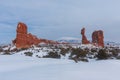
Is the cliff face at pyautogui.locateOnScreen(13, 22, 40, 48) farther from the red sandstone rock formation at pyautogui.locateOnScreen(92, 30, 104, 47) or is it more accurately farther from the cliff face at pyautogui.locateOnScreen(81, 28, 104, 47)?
the red sandstone rock formation at pyautogui.locateOnScreen(92, 30, 104, 47)

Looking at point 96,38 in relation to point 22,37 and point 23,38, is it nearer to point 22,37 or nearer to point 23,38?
point 23,38

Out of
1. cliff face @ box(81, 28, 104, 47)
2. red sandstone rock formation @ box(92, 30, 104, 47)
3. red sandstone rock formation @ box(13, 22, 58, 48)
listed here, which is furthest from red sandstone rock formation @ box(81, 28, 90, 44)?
red sandstone rock formation @ box(13, 22, 58, 48)

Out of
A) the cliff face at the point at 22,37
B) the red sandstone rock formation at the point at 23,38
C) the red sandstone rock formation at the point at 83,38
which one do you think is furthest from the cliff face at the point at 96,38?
the cliff face at the point at 22,37

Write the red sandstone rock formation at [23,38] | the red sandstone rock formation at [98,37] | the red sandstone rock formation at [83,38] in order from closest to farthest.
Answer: the red sandstone rock formation at [23,38]
the red sandstone rock formation at [83,38]
the red sandstone rock formation at [98,37]

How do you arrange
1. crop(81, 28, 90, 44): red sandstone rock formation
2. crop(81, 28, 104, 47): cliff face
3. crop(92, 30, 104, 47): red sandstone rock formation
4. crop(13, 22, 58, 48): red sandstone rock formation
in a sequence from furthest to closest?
crop(92, 30, 104, 47): red sandstone rock formation
crop(81, 28, 104, 47): cliff face
crop(81, 28, 90, 44): red sandstone rock formation
crop(13, 22, 58, 48): red sandstone rock formation

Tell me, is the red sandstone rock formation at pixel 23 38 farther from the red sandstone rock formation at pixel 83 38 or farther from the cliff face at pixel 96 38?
the cliff face at pixel 96 38

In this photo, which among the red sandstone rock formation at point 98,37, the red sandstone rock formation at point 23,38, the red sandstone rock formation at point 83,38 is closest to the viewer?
the red sandstone rock formation at point 23,38

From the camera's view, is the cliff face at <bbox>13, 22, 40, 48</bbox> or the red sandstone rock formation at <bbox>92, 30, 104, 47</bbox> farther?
the red sandstone rock formation at <bbox>92, 30, 104, 47</bbox>

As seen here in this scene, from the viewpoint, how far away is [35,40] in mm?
82188

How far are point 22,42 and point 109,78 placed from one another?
6523cm

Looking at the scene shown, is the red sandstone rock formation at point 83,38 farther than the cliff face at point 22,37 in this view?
Yes

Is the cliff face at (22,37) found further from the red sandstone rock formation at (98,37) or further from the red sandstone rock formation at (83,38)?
the red sandstone rock formation at (98,37)

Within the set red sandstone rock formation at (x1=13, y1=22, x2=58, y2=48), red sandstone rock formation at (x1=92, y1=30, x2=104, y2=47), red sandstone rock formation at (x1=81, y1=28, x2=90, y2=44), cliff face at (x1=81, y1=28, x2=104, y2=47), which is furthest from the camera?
red sandstone rock formation at (x1=92, y1=30, x2=104, y2=47)

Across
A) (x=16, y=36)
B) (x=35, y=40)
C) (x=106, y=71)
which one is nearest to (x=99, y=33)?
(x=35, y=40)
